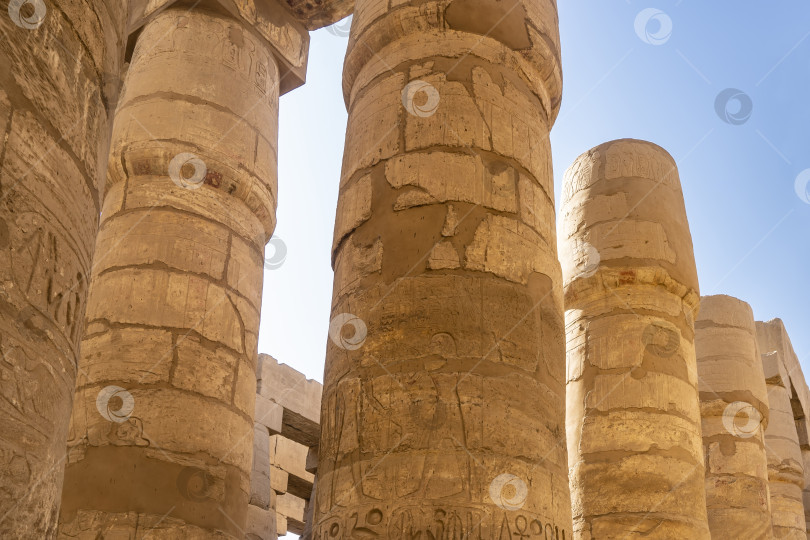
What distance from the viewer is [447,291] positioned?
3.95m

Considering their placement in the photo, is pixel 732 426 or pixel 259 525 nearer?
pixel 732 426

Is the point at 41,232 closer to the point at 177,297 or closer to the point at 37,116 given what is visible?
the point at 37,116

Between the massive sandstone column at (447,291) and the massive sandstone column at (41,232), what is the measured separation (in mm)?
1980

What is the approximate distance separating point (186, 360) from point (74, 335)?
3829 millimetres

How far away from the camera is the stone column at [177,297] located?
203 inches

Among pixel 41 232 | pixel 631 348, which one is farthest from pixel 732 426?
pixel 41 232

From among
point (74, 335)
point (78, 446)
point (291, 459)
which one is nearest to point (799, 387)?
point (291, 459)

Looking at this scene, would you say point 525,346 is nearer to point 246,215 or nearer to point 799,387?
point 246,215

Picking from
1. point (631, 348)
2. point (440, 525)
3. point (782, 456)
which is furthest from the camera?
point (782, 456)

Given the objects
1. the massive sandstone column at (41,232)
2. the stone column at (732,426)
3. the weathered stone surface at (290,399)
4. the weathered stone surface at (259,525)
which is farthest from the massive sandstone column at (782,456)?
the massive sandstone column at (41,232)

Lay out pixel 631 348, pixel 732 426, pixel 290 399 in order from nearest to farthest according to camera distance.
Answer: pixel 631 348
pixel 732 426
pixel 290 399

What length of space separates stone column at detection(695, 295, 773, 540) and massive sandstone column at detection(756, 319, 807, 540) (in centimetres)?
356

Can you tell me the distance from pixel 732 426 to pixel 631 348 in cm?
419

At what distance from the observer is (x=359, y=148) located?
471cm
